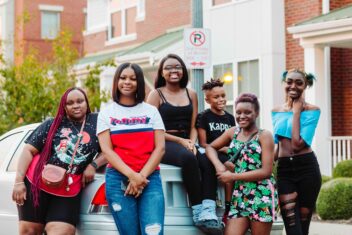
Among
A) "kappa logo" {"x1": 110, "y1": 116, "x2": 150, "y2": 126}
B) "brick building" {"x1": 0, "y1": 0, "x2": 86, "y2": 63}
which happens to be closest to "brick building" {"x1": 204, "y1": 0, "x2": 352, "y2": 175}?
"kappa logo" {"x1": 110, "y1": 116, "x2": 150, "y2": 126}

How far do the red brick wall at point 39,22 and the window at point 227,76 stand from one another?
54.0ft

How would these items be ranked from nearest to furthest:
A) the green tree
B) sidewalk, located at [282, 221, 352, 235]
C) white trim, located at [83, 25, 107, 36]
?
sidewalk, located at [282, 221, 352, 235] < the green tree < white trim, located at [83, 25, 107, 36]

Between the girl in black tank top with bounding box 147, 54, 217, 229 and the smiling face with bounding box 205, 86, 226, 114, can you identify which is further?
the smiling face with bounding box 205, 86, 226, 114

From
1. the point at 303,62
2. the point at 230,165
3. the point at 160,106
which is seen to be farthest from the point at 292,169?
the point at 303,62

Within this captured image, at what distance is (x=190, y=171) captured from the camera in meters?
7.07

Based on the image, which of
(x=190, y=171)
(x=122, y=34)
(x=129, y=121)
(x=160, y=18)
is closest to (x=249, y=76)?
(x=160, y=18)

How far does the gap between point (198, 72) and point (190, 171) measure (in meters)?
4.84

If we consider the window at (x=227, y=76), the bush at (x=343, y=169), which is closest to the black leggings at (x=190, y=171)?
the bush at (x=343, y=169)

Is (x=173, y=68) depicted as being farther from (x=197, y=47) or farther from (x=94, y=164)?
(x=197, y=47)

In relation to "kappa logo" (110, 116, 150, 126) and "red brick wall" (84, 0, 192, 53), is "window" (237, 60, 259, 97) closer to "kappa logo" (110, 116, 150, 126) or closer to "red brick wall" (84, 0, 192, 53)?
"red brick wall" (84, 0, 192, 53)

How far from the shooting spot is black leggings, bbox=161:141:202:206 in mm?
7062

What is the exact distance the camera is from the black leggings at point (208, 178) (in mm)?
7129

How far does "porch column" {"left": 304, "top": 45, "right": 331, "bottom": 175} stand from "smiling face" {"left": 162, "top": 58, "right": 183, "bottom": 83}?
32.4 ft

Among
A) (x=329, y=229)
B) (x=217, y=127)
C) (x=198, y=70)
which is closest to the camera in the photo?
(x=217, y=127)
